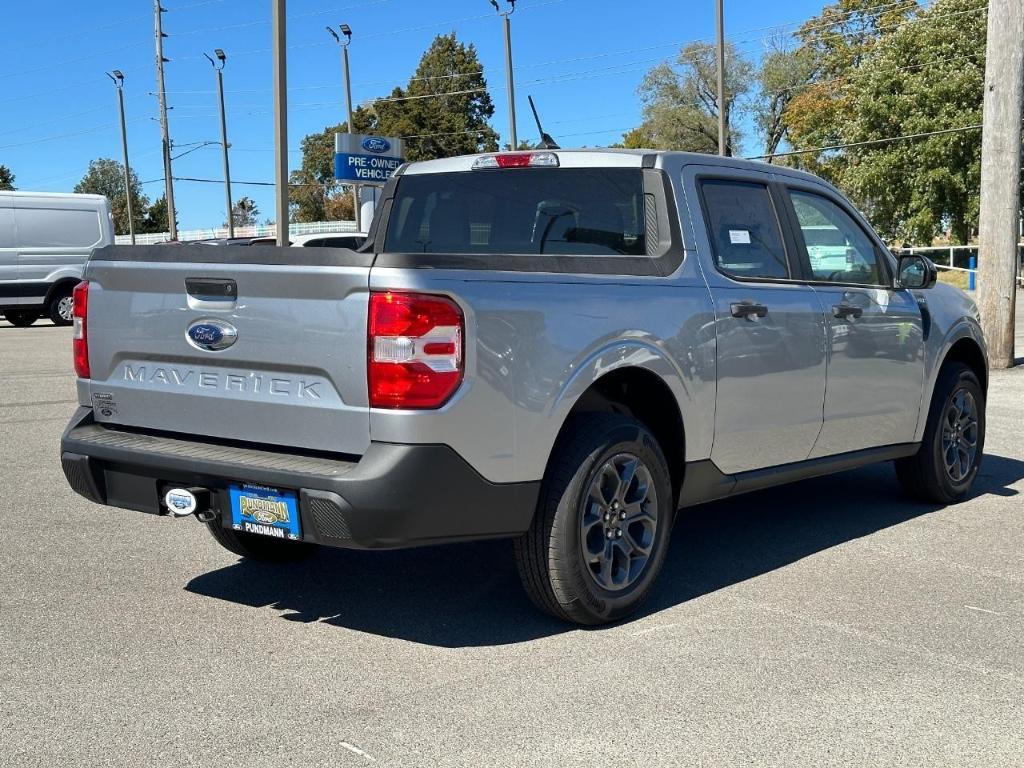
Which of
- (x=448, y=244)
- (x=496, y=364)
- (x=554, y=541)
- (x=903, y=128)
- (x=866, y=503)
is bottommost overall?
(x=866, y=503)

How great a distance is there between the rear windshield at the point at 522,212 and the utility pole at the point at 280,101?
12510mm

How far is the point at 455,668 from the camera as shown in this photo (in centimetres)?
410

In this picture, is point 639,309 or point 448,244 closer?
point 639,309

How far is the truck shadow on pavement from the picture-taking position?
4633mm

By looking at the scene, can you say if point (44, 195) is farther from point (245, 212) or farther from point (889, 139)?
point (245, 212)

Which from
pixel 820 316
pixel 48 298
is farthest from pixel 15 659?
pixel 48 298

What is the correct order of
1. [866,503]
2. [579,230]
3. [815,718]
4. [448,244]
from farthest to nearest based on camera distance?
1. [866,503]
2. [448,244]
3. [579,230]
4. [815,718]

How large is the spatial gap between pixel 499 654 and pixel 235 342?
4.71 ft

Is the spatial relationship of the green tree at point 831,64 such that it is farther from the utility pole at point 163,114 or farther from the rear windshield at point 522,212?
the rear windshield at point 522,212

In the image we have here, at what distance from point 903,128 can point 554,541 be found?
40512 mm

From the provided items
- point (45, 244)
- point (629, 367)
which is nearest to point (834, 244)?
point (629, 367)

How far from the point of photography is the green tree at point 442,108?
83.5m

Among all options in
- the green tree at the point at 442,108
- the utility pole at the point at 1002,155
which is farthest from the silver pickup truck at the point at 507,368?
the green tree at the point at 442,108

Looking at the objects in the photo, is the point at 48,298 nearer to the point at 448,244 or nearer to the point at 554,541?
the point at 448,244
